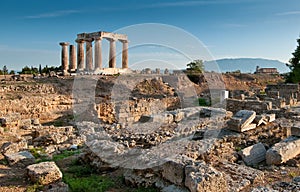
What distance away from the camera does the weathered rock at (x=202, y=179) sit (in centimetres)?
454

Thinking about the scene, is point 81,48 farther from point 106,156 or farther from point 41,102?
point 106,156

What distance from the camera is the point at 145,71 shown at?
3828cm

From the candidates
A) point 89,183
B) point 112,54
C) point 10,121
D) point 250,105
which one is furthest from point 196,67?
point 89,183

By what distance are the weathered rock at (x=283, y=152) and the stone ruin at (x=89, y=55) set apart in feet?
93.4

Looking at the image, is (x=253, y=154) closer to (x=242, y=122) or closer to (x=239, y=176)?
(x=242, y=122)

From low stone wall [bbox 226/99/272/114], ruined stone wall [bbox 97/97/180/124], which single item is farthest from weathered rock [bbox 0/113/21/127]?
low stone wall [bbox 226/99/272/114]

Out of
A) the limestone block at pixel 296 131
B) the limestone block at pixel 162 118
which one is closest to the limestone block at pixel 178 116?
the limestone block at pixel 162 118

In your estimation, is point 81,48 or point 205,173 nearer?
point 205,173

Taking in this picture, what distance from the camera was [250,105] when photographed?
567 inches

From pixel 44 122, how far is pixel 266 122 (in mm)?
11844

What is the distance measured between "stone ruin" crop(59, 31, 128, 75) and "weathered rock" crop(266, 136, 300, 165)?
28474 mm

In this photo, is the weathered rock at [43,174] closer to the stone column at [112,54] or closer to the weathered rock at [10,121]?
the weathered rock at [10,121]

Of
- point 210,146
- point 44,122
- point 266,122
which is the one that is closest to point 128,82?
point 44,122

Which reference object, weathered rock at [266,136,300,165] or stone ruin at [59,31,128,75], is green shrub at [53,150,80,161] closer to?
weathered rock at [266,136,300,165]
